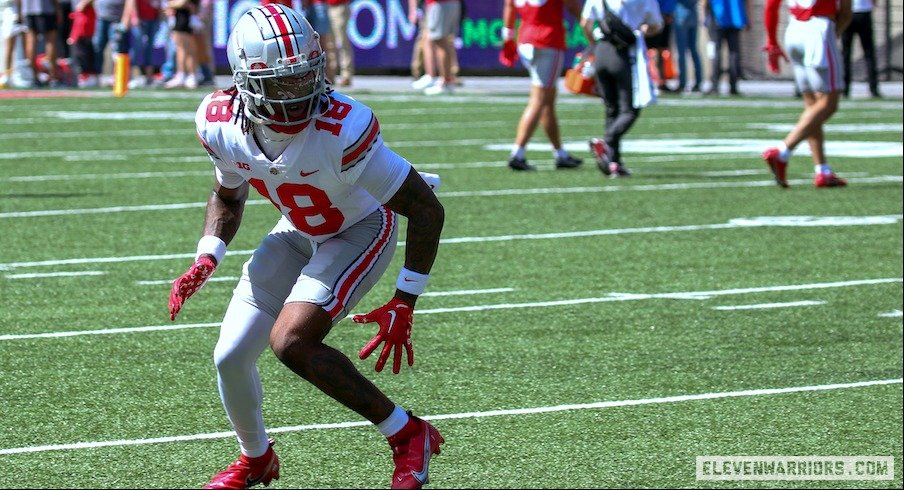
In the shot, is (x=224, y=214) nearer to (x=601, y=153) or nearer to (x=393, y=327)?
(x=393, y=327)

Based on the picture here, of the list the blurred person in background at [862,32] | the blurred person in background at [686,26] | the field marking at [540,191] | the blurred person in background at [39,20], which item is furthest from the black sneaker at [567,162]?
the blurred person in background at [39,20]

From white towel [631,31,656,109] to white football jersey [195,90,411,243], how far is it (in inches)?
325

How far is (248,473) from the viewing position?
5.29 metres

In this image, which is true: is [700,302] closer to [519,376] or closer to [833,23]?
[519,376]

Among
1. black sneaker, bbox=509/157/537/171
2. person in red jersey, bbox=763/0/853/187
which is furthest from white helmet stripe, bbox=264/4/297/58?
black sneaker, bbox=509/157/537/171

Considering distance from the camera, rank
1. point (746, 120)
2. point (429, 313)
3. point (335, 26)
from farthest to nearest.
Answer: point (335, 26)
point (746, 120)
point (429, 313)

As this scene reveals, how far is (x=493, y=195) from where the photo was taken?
12773 mm

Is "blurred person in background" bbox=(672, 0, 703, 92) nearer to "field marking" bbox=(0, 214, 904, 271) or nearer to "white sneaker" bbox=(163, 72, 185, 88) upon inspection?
"white sneaker" bbox=(163, 72, 185, 88)

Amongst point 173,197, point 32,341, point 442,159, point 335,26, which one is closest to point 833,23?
point 442,159

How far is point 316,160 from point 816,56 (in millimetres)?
8096

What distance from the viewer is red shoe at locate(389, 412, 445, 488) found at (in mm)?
5156

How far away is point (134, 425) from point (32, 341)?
5.13 ft

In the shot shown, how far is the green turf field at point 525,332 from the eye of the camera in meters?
6.04

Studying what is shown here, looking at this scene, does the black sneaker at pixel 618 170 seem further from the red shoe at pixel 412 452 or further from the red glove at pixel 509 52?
the red shoe at pixel 412 452
